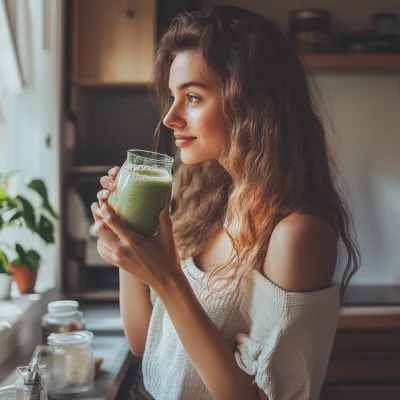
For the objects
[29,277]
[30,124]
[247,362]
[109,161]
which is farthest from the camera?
[109,161]

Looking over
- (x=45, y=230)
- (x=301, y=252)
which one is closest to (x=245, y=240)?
(x=301, y=252)

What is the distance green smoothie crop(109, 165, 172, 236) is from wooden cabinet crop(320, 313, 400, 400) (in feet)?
5.15

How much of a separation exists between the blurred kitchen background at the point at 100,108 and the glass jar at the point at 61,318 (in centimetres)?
48

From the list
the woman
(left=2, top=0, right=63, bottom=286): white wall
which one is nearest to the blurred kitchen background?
(left=2, top=0, right=63, bottom=286): white wall

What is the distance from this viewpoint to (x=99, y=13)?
2514 mm

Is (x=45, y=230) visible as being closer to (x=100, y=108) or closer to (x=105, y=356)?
(x=105, y=356)

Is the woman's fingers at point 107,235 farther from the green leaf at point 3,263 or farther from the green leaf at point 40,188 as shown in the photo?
the green leaf at point 40,188

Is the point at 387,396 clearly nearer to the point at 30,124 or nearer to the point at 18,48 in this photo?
the point at 30,124

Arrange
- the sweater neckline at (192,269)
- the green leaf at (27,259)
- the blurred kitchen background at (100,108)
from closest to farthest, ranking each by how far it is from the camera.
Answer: the sweater neckline at (192,269) → the green leaf at (27,259) → the blurred kitchen background at (100,108)

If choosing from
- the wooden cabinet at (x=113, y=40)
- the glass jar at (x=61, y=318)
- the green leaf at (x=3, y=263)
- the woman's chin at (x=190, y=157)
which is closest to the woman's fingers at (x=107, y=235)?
the woman's chin at (x=190, y=157)

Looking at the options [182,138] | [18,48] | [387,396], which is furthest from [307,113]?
[387,396]

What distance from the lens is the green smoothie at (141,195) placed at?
1068 mm

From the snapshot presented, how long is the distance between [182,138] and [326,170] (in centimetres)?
33

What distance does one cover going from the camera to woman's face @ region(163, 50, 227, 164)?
1276 mm
